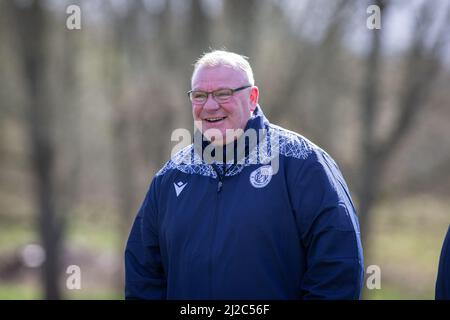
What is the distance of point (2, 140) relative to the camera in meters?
14.2

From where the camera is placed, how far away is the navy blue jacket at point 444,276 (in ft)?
10.00

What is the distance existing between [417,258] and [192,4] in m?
7.05

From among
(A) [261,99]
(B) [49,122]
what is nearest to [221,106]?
(A) [261,99]

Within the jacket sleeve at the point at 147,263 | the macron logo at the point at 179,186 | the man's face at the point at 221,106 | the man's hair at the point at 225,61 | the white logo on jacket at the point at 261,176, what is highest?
the man's hair at the point at 225,61

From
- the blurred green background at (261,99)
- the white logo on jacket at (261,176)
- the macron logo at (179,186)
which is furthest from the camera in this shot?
the blurred green background at (261,99)

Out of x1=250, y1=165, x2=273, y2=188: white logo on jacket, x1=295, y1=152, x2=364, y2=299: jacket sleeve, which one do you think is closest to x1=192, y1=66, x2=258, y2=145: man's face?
x1=250, y1=165, x2=273, y2=188: white logo on jacket

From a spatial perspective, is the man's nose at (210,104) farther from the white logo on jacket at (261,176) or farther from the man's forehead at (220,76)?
the white logo on jacket at (261,176)

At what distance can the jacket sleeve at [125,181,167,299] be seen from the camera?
11.3ft

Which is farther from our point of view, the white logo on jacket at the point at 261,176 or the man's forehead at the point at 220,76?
the man's forehead at the point at 220,76

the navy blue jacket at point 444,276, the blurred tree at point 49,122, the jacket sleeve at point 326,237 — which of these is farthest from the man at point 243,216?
the blurred tree at point 49,122

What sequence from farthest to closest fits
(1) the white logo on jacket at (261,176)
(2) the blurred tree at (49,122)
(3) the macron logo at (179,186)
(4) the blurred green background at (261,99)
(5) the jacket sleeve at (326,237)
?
1. (2) the blurred tree at (49,122)
2. (4) the blurred green background at (261,99)
3. (3) the macron logo at (179,186)
4. (1) the white logo on jacket at (261,176)
5. (5) the jacket sleeve at (326,237)

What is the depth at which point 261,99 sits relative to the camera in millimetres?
11375

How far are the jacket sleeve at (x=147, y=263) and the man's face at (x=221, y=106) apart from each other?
0.50 metres

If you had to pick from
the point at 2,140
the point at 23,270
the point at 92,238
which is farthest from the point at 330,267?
the point at 92,238
